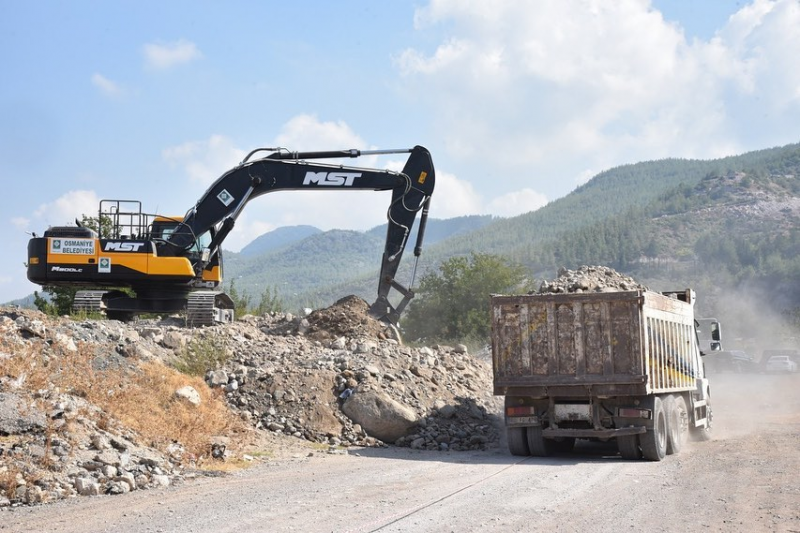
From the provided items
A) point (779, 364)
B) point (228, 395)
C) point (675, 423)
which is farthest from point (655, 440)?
point (779, 364)

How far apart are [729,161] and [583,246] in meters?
71.0

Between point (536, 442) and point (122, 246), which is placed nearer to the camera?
point (536, 442)

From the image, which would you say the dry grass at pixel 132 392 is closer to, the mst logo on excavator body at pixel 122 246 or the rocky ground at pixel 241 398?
the rocky ground at pixel 241 398

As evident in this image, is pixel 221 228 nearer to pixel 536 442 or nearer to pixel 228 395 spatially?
pixel 228 395

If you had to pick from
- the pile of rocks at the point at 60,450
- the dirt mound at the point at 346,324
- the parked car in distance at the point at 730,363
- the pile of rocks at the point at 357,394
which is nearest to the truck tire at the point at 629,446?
the pile of rocks at the point at 357,394

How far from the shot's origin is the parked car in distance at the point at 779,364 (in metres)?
44.9

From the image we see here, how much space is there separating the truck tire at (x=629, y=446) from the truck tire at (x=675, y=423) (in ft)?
3.76

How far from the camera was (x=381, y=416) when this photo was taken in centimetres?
1745

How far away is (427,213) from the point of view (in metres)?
24.1

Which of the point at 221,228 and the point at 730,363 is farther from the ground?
the point at 221,228

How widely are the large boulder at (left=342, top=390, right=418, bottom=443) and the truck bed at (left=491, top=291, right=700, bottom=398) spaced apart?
2698 millimetres

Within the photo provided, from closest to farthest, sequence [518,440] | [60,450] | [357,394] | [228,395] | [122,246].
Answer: [60,450], [518,440], [228,395], [357,394], [122,246]

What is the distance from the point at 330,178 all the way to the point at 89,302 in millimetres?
7193

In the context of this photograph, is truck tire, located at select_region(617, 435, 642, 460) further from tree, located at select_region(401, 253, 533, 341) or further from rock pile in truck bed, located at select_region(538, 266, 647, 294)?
tree, located at select_region(401, 253, 533, 341)
